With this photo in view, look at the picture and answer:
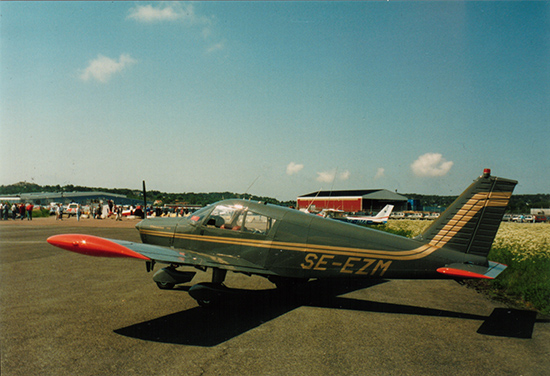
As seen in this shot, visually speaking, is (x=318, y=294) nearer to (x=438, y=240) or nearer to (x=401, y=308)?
(x=401, y=308)

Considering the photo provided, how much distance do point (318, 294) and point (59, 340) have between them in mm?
5216

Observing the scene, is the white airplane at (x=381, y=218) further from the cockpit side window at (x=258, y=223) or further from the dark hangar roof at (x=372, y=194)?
the dark hangar roof at (x=372, y=194)

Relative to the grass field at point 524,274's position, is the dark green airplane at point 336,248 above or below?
above

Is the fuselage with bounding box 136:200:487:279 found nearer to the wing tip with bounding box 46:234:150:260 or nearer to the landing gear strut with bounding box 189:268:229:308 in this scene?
the landing gear strut with bounding box 189:268:229:308

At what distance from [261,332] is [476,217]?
173 inches

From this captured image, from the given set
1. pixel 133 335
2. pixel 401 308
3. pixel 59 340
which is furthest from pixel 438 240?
pixel 59 340

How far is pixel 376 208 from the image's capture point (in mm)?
79875

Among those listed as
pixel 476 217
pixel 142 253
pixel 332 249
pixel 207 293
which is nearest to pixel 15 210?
pixel 142 253

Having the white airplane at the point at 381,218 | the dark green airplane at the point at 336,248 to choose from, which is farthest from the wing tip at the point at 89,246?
the white airplane at the point at 381,218

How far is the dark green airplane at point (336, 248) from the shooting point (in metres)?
6.02

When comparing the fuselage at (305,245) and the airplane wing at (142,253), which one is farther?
the fuselage at (305,245)

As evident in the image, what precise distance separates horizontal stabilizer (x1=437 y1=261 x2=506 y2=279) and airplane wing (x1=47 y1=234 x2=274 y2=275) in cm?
321

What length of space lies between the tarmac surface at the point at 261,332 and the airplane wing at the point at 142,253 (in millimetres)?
892

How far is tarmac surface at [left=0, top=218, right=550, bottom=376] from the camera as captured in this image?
163 inches
